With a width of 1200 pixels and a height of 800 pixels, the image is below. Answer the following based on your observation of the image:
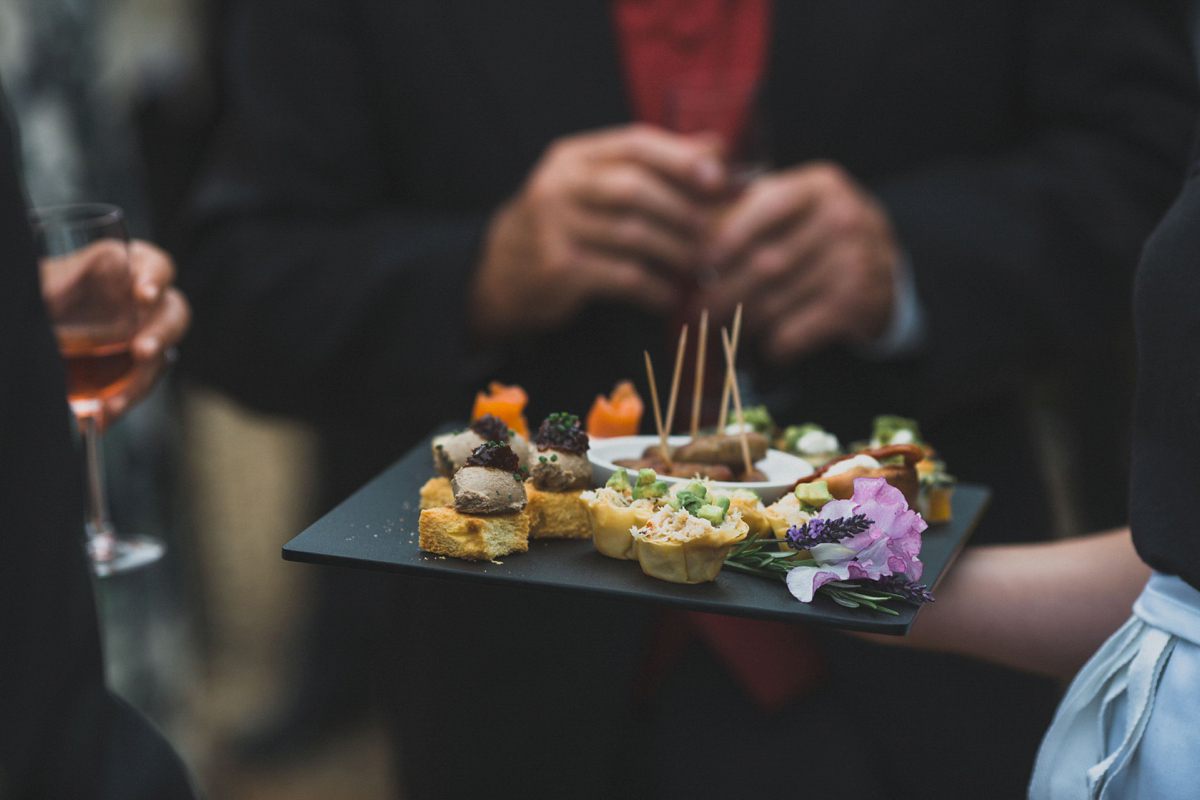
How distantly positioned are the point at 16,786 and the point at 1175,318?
3.50ft

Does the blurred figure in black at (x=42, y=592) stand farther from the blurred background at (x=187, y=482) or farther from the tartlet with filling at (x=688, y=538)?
the blurred background at (x=187, y=482)

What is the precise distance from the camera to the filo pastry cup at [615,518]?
0.90 metres

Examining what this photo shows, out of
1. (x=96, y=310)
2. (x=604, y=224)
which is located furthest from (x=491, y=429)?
(x=604, y=224)

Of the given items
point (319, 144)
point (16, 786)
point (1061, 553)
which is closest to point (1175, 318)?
point (1061, 553)

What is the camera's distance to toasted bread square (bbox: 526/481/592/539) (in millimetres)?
960

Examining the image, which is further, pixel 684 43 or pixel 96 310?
pixel 684 43

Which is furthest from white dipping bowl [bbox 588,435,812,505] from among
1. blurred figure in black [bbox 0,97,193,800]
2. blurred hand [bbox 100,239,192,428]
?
blurred hand [bbox 100,239,192,428]

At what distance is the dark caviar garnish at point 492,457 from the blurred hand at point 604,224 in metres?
0.89

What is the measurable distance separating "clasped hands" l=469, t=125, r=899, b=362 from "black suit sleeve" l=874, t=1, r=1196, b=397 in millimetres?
157

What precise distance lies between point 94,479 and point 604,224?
2.83ft

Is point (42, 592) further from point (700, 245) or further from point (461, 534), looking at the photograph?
point (700, 245)

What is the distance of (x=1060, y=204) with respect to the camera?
1.99 metres

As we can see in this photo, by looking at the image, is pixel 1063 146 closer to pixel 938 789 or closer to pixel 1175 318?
pixel 938 789

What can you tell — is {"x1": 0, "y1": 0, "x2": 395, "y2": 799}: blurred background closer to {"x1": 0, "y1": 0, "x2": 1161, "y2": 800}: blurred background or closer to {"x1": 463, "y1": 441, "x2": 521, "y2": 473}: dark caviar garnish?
{"x1": 0, "y1": 0, "x2": 1161, "y2": 800}: blurred background
